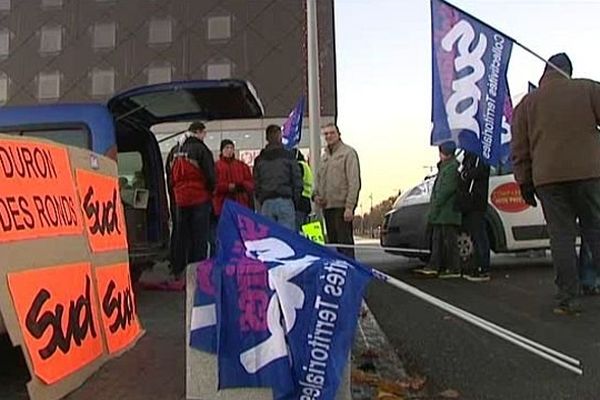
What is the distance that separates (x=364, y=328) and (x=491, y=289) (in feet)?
7.47

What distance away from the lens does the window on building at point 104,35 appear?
3206 cm

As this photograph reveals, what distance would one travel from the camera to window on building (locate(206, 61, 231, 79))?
100ft

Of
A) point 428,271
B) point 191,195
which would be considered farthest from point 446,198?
point 191,195

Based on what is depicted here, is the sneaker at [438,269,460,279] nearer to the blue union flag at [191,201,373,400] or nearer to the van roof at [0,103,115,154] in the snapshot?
the van roof at [0,103,115,154]

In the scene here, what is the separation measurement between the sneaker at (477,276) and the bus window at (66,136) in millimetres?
4346

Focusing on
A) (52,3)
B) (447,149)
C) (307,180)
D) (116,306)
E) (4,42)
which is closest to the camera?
(116,306)

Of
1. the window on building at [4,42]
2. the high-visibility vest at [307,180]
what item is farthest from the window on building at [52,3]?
the high-visibility vest at [307,180]

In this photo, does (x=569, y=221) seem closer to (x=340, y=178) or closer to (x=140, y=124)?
(x=340, y=178)

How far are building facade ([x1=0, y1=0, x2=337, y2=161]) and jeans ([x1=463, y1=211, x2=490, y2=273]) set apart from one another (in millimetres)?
22044

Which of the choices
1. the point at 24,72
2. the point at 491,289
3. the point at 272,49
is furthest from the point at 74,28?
the point at 491,289

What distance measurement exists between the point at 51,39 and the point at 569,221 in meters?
31.8

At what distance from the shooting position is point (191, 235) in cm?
714

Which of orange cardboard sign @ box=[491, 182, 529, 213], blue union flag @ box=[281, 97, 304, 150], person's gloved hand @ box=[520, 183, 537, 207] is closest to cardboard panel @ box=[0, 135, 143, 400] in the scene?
person's gloved hand @ box=[520, 183, 537, 207]

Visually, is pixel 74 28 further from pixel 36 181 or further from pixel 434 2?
pixel 36 181
